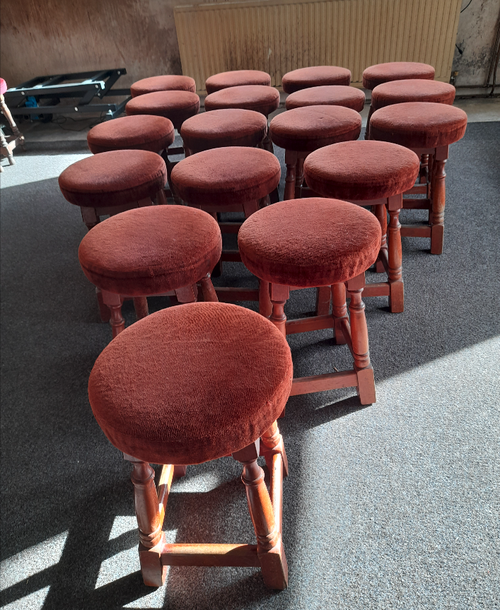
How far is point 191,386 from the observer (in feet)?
2.66

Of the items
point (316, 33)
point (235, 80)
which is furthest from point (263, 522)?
point (316, 33)

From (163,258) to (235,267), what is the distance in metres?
1.19

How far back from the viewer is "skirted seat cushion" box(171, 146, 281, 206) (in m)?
1.52

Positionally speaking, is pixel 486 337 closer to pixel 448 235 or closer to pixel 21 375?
pixel 448 235

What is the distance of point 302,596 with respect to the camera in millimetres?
1062

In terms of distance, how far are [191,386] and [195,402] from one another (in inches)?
1.4

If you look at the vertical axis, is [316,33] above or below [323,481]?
above

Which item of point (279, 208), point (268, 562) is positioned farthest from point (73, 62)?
point (268, 562)

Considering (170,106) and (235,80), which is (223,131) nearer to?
(170,106)

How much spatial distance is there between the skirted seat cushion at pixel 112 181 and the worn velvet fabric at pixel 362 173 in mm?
571

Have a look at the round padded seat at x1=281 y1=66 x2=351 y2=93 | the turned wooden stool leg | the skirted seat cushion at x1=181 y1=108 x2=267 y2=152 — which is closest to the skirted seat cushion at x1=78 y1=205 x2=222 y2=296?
the turned wooden stool leg

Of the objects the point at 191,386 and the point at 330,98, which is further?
the point at 330,98

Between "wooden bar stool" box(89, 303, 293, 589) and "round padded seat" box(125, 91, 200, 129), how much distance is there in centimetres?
177

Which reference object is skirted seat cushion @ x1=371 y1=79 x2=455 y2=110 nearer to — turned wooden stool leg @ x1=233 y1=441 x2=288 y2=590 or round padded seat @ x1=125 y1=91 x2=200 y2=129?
round padded seat @ x1=125 y1=91 x2=200 y2=129
